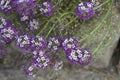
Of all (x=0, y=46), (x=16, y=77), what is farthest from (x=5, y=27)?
(x=16, y=77)

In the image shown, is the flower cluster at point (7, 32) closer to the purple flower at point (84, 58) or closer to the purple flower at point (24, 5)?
the purple flower at point (24, 5)

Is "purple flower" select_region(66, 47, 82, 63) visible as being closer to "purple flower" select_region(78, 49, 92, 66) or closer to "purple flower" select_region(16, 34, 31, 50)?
"purple flower" select_region(78, 49, 92, 66)

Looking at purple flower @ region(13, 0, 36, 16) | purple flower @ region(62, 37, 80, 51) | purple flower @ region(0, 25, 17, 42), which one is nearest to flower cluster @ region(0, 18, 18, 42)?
purple flower @ region(0, 25, 17, 42)

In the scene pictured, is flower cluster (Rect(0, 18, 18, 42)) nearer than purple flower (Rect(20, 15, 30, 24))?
Yes

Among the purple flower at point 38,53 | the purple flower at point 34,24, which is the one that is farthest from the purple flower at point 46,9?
the purple flower at point 38,53

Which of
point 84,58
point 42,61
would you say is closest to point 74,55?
point 84,58

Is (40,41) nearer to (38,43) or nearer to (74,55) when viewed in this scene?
(38,43)

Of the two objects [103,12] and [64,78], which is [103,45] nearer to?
[103,12]
